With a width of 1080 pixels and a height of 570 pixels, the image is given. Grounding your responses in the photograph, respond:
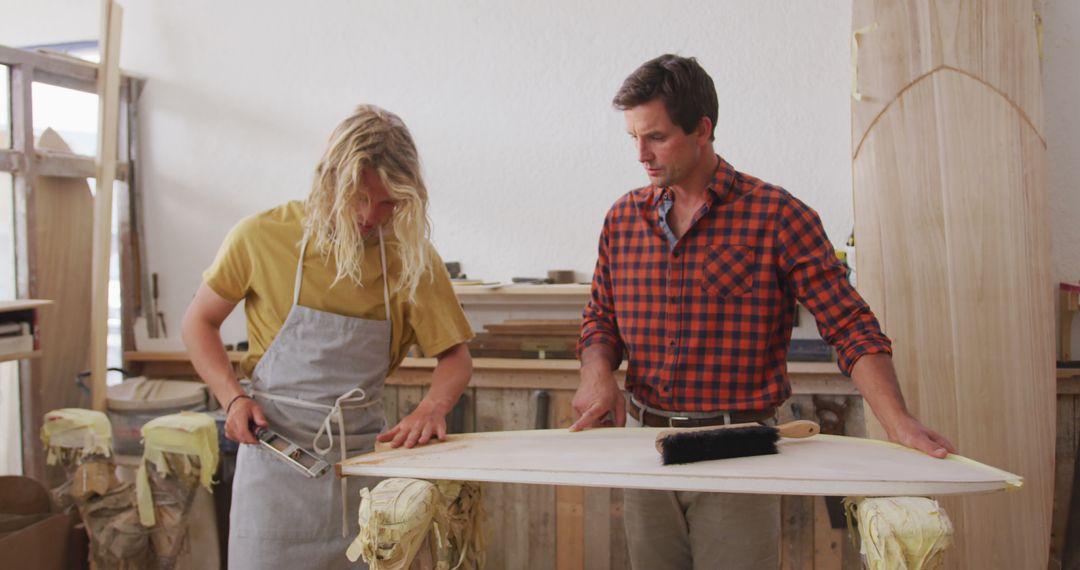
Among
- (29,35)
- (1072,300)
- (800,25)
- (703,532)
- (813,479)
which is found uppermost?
(29,35)

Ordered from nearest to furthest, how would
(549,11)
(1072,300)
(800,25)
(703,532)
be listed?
1. (703,532)
2. (1072,300)
3. (800,25)
4. (549,11)

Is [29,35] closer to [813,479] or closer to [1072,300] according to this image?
[813,479]

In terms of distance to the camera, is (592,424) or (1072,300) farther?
(1072,300)

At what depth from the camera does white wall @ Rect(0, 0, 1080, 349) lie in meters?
3.26

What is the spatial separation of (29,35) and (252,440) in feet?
10.5

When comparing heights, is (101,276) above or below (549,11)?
below

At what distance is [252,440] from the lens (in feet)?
6.23

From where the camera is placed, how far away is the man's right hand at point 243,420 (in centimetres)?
187

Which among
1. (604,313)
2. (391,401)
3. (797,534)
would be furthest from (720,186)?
(391,401)

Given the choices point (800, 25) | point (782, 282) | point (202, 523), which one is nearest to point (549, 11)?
point (800, 25)

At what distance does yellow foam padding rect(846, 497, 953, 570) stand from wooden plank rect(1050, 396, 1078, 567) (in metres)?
1.97

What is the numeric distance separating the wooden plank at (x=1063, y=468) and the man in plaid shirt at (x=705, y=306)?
1.64 meters

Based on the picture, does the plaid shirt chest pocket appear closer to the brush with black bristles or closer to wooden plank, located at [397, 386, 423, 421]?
the brush with black bristles

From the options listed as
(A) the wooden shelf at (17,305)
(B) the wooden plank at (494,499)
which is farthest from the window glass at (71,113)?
(B) the wooden plank at (494,499)
